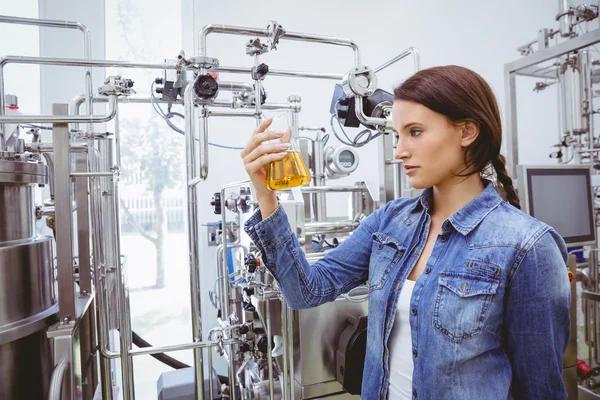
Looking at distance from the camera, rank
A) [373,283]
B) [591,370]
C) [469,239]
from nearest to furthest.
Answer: [469,239]
[373,283]
[591,370]

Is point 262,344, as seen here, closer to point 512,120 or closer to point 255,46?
point 255,46

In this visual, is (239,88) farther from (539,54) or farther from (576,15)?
(576,15)

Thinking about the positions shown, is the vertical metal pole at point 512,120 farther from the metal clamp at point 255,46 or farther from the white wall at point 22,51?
the white wall at point 22,51

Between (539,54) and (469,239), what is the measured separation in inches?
53.9

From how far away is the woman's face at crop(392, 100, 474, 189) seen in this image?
708 millimetres

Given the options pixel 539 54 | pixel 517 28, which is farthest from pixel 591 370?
pixel 517 28

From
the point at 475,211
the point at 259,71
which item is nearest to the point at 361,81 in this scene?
the point at 259,71

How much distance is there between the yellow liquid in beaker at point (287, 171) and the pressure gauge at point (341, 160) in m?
1.40

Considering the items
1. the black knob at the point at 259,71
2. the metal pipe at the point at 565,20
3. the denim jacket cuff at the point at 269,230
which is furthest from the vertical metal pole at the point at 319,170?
the metal pipe at the point at 565,20

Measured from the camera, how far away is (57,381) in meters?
0.89

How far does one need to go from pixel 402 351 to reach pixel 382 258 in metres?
0.19

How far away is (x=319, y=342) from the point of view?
1.30 m

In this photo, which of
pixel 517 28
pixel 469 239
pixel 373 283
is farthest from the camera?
pixel 517 28

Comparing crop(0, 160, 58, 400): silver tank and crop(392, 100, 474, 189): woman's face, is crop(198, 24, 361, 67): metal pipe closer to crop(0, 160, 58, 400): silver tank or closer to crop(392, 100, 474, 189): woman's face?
crop(0, 160, 58, 400): silver tank
